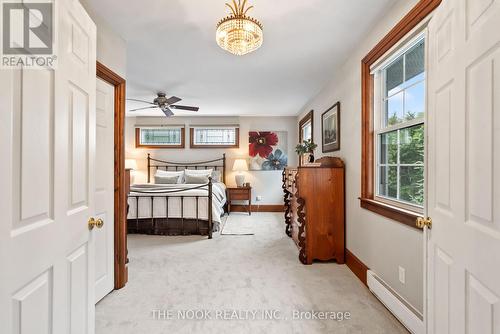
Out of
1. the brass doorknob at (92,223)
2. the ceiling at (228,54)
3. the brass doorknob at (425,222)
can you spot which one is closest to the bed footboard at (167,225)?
the ceiling at (228,54)

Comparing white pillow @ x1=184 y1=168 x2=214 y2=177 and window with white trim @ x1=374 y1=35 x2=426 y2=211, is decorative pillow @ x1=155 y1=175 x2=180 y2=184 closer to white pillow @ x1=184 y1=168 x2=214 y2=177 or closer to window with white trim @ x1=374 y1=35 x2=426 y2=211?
white pillow @ x1=184 y1=168 x2=214 y2=177

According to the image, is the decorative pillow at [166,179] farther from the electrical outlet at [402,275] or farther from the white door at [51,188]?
the electrical outlet at [402,275]

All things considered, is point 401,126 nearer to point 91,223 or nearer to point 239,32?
point 239,32

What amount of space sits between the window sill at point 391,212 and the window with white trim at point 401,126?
0.30 feet

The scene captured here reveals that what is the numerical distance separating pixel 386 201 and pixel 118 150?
2.45m

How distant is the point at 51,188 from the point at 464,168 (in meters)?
1.60

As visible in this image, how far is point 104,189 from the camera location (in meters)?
2.08

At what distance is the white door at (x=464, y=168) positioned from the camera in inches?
30.8

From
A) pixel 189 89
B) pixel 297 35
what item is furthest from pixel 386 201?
pixel 189 89

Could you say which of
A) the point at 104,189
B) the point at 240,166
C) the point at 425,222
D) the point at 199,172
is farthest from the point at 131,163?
the point at 425,222

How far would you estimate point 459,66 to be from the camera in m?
0.95

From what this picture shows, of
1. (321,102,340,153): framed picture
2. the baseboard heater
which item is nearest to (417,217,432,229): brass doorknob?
the baseboard heater

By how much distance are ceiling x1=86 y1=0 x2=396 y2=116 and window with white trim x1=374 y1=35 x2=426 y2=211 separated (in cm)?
45

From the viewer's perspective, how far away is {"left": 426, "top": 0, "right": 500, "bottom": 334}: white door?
78cm
